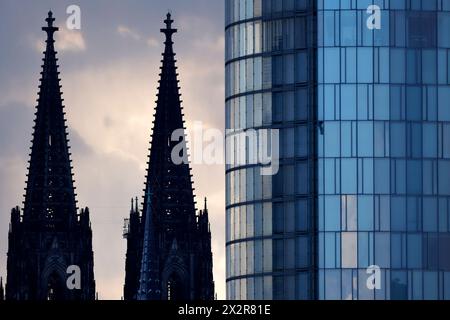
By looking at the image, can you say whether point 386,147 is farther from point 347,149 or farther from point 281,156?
point 281,156

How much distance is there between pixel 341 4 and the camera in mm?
139375

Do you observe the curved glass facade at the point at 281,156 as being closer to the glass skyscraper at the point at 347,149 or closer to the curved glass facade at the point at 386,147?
the glass skyscraper at the point at 347,149

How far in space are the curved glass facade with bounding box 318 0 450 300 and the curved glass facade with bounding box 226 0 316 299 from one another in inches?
42.4

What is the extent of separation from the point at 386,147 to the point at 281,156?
5.80 meters

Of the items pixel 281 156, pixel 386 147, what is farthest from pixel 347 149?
pixel 281 156

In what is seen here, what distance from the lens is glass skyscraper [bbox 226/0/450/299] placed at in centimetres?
13850

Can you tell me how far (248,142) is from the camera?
141125mm

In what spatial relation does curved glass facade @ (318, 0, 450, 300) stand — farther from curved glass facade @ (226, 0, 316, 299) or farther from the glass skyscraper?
curved glass facade @ (226, 0, 316, 299)
